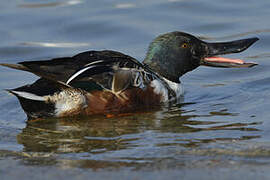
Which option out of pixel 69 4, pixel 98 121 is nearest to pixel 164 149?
pixel 98 121

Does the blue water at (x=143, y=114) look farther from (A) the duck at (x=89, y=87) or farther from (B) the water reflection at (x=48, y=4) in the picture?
(A) the duck at (x=89, y=87)

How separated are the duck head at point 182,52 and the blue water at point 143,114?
0.35 meters

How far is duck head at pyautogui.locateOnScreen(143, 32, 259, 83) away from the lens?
7344 mm

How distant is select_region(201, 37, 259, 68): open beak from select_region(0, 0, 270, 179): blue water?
329mm

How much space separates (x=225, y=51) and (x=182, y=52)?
0.52 meters

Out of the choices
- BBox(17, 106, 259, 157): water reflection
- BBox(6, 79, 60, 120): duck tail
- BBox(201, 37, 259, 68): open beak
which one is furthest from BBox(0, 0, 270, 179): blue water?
BBox(201, 37, 259, 68): open beak

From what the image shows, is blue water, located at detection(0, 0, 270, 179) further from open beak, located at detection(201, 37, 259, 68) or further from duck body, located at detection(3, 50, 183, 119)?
open beak, located at detection(201, 37, 259, 68)

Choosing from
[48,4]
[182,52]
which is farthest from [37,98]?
[48,4]

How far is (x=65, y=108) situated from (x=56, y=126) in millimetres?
324

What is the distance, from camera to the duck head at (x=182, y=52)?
24.1 feet

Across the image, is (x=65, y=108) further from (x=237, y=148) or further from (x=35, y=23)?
(x=35, y=23)

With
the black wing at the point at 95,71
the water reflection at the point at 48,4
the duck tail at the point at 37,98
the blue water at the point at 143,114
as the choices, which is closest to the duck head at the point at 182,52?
the blue water at the point at 143,114

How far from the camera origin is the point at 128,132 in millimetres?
5699

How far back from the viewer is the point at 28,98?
6184 mm
